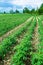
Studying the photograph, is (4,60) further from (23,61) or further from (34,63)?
(34,63)

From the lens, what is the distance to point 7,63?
9.94 meters

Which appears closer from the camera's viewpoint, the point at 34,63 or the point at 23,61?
the point at 34,63

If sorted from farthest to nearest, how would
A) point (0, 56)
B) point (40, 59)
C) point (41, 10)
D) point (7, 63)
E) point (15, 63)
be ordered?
point (41, 10), point (0, 56), point (7, 63), point (15, 63), point (40, 59)

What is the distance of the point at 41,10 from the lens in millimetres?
120500

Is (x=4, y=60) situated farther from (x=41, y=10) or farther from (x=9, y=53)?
(x=41, y=10)

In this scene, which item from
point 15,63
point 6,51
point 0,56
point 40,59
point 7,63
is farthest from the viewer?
point 6,51

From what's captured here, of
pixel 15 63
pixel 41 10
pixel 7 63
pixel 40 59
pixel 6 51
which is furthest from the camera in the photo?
pixel 41 10

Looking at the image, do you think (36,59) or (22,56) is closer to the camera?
(36,59)

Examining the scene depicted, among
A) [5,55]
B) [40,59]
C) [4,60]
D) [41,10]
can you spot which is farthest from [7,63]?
[41,10]

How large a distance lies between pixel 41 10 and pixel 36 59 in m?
113

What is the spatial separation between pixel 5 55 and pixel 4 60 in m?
0.71

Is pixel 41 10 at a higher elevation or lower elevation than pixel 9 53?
lower

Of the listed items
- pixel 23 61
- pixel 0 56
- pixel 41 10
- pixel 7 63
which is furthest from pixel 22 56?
pixel 41 10

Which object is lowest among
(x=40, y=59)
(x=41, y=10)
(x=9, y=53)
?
(x=41, y=10)
